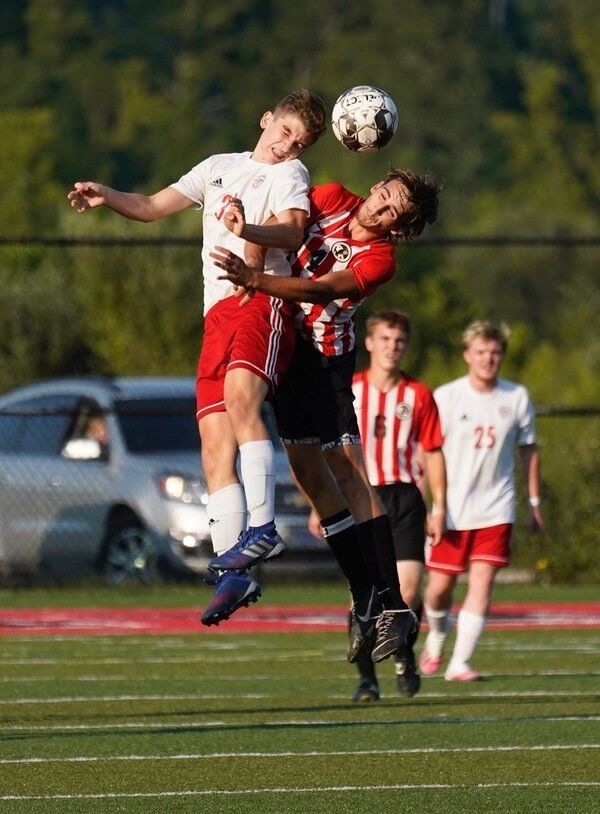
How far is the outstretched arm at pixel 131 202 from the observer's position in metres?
7.63

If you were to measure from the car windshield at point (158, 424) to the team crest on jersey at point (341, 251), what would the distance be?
364 inches

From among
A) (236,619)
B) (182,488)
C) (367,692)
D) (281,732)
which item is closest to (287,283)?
(281,732)

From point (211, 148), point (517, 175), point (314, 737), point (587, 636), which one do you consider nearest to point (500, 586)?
point (587, 636)

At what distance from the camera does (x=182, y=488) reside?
16.3 metres

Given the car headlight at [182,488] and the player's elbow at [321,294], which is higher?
the player's elbow at [321,294]

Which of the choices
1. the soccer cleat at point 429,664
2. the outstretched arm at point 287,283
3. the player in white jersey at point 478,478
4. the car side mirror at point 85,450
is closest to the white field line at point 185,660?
the soccer cleat at point 429,664

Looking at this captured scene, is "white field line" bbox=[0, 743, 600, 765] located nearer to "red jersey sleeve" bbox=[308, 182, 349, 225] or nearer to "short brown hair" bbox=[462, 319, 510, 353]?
"red jersey sleeve" bbox=[308, 182, 349, 225]

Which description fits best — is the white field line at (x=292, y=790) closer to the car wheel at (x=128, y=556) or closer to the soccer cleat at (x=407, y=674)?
the soccer cleat at (x=407, y=674)

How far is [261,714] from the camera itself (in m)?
8.77

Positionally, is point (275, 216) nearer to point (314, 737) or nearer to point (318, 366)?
point (318, 366)

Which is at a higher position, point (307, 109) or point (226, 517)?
point (307, 109)

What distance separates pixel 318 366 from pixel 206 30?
293 ft

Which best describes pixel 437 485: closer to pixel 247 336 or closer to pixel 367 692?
pixel 367 692

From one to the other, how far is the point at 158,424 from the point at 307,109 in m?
9.71
